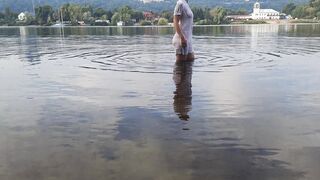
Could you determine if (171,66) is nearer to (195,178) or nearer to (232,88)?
(232,88)

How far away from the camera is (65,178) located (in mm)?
4406

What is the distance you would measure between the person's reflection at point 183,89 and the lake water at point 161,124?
20 mm

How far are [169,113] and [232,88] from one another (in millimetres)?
2716

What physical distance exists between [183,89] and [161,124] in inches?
116

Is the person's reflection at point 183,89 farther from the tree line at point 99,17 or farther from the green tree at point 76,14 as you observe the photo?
the green tree at point 76,14

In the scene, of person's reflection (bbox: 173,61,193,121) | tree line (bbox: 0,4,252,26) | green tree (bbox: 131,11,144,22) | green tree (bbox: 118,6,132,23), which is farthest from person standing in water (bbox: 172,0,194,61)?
green tree (bbox: 131,11,144,22)

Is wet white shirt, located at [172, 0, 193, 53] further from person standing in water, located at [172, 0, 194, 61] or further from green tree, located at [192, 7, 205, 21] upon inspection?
green tree, located at [192, 7, 205, 21]

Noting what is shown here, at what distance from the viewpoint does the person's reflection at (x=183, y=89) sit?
7297mm

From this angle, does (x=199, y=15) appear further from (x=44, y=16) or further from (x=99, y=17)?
(x=44, y=16)

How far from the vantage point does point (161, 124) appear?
21.1ft

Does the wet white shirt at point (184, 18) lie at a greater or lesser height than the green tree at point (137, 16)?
lesser

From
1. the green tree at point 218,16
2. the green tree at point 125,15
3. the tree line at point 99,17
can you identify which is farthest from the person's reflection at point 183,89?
the green tree at point 125,15

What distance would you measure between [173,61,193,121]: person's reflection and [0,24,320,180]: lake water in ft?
0.06

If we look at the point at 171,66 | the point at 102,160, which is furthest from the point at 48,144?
the point at 171,66
